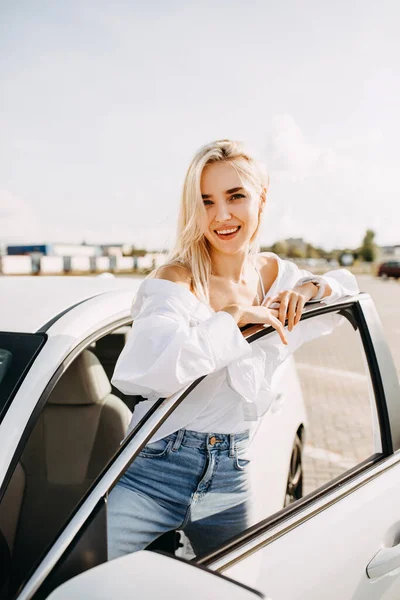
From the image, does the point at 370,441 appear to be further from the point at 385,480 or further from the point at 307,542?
the point at 307,542

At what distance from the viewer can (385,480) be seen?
1747 millimetres

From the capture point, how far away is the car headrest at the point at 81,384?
2322 millimetres

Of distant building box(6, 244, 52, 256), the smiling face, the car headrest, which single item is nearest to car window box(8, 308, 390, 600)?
the smiling face

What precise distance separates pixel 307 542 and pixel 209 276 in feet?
2.70

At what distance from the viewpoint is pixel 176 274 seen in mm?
1686

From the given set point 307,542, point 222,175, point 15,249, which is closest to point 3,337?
point 222,175

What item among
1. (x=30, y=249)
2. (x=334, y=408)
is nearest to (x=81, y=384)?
(x=334, y=408)

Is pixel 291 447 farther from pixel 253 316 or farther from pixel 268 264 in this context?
pixel 253 316

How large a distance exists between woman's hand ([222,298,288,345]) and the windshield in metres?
0.54

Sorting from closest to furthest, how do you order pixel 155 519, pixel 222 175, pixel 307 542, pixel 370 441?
pixel 307 542
pixel 155 519
pixel 222 175
pixel 370 441

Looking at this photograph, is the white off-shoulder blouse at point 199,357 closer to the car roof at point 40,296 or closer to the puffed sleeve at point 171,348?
the puffed sleeve at point 171,348

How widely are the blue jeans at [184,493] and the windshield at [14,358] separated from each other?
1.25 ft

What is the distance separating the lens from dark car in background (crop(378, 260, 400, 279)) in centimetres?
3709

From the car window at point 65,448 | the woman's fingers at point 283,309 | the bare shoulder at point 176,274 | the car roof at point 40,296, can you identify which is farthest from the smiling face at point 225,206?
the car window at point 65,448
